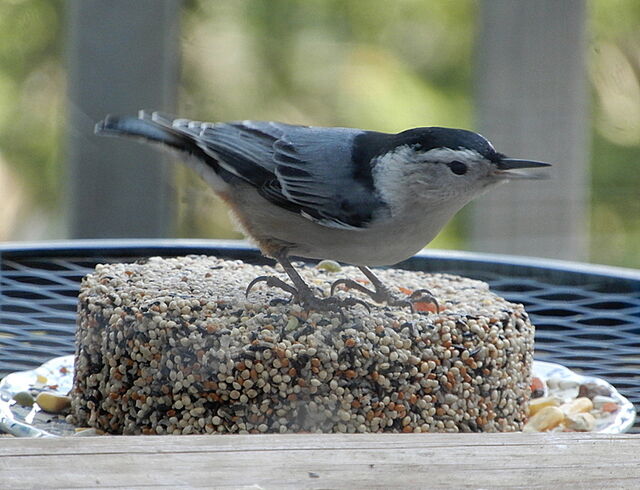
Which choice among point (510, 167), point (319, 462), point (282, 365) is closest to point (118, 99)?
point (282, 365)

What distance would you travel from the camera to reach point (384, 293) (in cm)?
207

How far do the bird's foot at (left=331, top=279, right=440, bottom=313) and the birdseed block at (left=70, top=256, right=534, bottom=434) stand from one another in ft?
0.10

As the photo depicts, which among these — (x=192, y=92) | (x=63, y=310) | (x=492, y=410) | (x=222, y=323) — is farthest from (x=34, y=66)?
(x=492, y=410)

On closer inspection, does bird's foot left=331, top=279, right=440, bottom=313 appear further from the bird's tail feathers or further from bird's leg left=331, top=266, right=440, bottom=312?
the bird's tail feathers

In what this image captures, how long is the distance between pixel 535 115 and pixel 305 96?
890 mm

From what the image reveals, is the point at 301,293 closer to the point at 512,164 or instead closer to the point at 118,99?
the point at 512,164

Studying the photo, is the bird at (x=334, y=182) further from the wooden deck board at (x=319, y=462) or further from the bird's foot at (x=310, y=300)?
the wooden deck board at (x=319, y=462)

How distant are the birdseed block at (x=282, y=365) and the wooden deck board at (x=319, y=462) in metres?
0.37

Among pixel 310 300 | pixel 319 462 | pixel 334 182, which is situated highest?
pixel 334 182

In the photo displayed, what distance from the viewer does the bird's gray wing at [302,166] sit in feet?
6.65

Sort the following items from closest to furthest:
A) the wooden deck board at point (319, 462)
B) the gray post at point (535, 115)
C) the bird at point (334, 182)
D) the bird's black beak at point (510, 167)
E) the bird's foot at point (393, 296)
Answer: the wooden deck board at point (319, 462), the bird's black beak at point (510, 167), the bird at point (334, 182), the bird's foot at point (393, 296), the gray post at point (535, 115)

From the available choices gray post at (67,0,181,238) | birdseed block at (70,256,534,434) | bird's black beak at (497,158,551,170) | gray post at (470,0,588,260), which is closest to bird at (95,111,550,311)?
bird's black beak at (497,158,551,170)

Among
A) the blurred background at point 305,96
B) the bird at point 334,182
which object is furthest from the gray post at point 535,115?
the bird at point 334,182

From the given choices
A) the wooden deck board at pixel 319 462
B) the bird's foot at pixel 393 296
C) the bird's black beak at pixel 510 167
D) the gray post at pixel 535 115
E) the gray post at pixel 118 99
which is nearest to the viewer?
the wooden deck board at pixel 319 462
